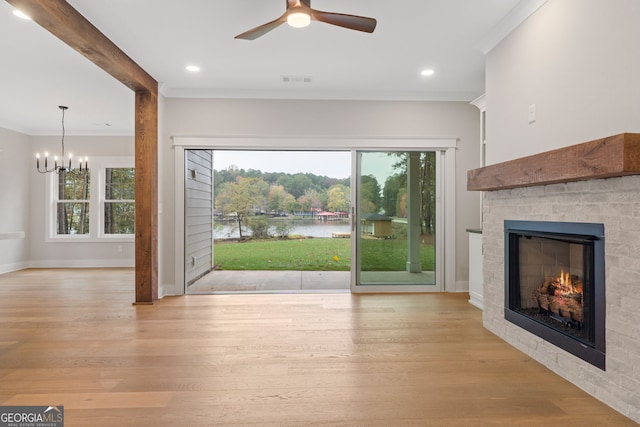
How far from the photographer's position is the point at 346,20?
2.36 m

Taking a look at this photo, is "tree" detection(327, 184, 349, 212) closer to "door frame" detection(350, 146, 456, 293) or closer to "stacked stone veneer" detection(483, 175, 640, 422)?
"door frame" detection(350, 146, 456, 293)

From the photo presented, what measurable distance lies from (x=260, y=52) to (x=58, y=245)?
5.75 metres

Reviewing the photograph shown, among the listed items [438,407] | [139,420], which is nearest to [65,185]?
[139,420]

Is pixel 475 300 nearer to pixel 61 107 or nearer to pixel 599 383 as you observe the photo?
pixel 599 383

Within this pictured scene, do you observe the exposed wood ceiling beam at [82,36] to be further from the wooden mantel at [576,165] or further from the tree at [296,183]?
the tree at [296,183]

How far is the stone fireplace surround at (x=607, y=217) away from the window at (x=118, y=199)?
6499 mm

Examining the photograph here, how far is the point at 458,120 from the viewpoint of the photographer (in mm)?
4672

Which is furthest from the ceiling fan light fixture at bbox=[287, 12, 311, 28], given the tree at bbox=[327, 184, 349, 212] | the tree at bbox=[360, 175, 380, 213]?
the tree at bbox=[327, 184, 349, 212]

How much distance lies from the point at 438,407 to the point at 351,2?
2.77 meters

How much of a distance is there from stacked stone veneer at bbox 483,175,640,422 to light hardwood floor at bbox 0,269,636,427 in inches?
3.8

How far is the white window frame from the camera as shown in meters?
6.66

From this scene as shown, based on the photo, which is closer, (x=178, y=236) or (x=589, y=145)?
(x=589, y=145)

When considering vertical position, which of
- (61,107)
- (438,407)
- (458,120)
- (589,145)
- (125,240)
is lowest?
(438,407)

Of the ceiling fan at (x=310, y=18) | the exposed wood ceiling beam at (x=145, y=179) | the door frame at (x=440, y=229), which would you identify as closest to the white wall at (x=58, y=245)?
the exposed wood ceiling beam at (x=145, y=179)
